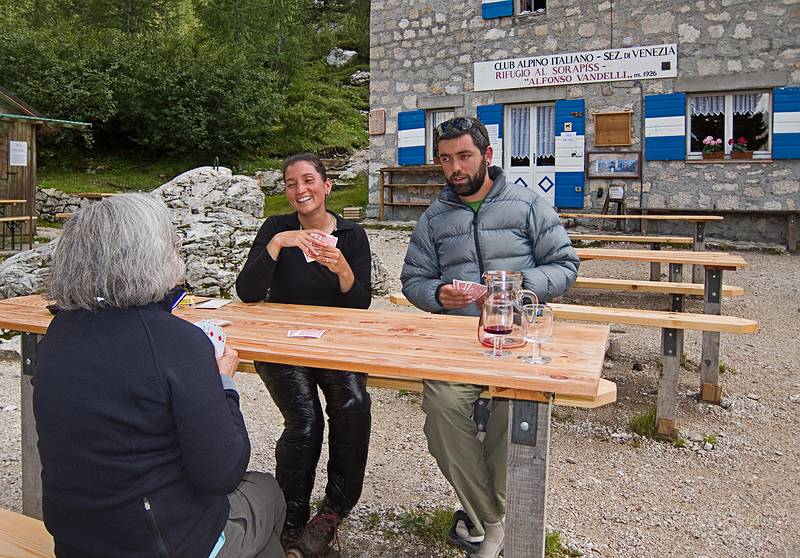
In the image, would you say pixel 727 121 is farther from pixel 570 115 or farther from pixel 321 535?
pixel 321 535

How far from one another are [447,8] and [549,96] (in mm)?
2925

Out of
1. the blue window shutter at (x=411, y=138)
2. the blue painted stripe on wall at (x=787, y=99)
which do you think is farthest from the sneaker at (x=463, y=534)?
the blue window shutter at (x=411, y=138)

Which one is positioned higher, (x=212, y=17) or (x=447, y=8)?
(x=212, y=17)

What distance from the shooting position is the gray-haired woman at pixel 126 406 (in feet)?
4.74

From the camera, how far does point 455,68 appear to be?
13.8 metres

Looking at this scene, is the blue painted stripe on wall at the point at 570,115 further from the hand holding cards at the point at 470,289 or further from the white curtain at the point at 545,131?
the hand holding cards at the point at 470,289

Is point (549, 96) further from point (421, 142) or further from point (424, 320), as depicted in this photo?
point (424, 320)

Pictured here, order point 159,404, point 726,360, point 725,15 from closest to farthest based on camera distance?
point 159,404, point 726,360, point 725,15

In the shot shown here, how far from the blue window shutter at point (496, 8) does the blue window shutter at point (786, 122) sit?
16.4ft

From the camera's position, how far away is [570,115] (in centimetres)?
1271

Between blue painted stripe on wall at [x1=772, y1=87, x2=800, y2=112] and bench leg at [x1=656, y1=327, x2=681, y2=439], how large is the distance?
929cm

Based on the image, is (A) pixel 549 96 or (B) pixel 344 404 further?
(A) pixel 549 96

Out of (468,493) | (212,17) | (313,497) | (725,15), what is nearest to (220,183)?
(313,497)

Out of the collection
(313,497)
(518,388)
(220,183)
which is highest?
(220,183)
